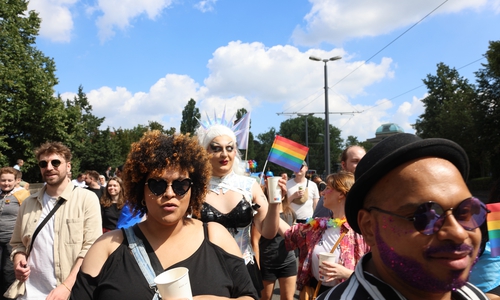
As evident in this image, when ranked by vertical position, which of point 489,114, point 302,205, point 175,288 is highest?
point 489,114

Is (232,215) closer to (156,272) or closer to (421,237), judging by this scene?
(156,272)

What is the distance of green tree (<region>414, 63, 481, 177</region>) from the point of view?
119 feet

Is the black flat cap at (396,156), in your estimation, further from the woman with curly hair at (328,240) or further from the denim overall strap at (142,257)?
the woman with curly hair at (328,240)

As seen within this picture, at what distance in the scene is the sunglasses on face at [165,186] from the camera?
7.89ft

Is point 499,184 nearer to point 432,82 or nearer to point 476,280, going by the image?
point 476,280

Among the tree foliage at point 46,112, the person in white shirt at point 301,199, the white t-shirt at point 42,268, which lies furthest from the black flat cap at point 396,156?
the tree foliage at point 46,112

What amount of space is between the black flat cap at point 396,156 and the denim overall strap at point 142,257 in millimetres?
1137

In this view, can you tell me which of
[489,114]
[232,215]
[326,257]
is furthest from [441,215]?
[489,114]

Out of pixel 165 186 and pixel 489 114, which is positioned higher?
pixel 489 114

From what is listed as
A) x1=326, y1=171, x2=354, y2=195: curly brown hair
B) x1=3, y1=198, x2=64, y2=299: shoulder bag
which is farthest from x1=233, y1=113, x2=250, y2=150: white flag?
x1=3, y1=198, x2=64, y2=299: shoulder bag

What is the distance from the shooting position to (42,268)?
3.87 meters

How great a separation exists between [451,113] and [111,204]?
125 ft

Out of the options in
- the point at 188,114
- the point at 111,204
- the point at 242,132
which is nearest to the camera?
the point at 242,132

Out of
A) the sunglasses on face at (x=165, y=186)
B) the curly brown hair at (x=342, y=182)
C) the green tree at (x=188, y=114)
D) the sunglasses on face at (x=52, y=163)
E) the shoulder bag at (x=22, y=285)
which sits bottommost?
the shoulder bag at (x=22, y=285)
